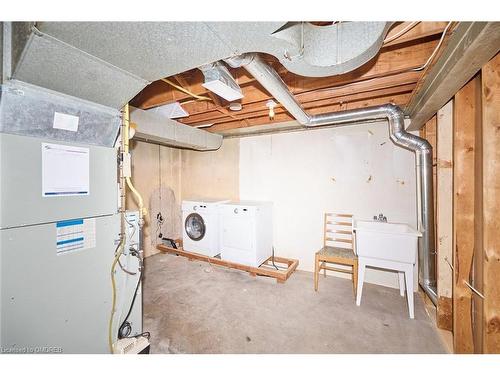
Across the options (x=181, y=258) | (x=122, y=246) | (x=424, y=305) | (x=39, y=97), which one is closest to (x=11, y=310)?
(x=122, y=246)

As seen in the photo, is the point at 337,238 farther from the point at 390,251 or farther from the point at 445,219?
the point at 445,219

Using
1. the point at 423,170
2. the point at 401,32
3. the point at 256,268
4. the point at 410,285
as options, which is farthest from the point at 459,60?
the point at 256,268

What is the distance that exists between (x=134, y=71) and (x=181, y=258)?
350 centimetres

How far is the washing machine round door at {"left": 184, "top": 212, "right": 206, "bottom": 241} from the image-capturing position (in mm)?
3848

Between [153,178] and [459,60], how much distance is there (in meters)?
4.56

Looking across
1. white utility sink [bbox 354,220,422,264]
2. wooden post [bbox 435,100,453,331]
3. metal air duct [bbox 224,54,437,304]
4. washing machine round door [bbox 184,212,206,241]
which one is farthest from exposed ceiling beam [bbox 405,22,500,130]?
washing machine round door [bbox 184,212,206,241]

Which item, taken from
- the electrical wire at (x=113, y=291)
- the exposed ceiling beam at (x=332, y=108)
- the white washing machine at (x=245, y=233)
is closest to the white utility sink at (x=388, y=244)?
the white washing machine at (x=245, y=233)

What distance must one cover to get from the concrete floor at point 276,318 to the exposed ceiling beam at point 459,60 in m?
2.18

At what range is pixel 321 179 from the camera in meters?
3.44

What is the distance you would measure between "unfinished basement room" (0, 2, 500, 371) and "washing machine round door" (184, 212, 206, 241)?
190 millimetres

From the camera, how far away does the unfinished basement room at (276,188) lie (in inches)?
43.8

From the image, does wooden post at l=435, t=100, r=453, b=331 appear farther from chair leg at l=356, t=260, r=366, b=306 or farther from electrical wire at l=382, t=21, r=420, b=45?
electrical wire at l=382, t=21, r=420, b=45

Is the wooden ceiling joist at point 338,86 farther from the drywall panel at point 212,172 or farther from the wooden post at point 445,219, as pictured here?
the drywall panel at point 212,172

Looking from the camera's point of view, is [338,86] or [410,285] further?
[410,285]
